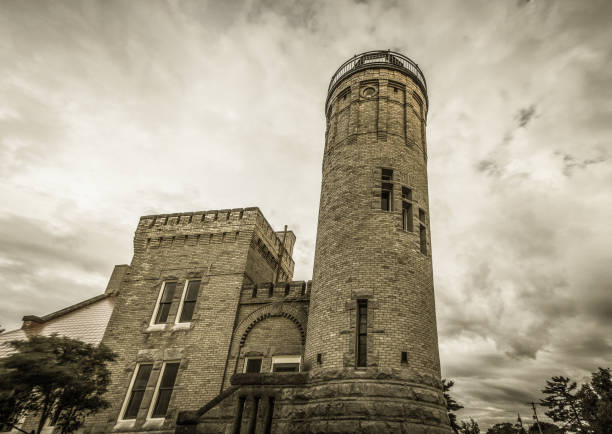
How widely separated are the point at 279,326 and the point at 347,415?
21.3ft

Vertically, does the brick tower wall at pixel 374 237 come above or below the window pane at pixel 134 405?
above

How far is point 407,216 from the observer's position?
14.0 m

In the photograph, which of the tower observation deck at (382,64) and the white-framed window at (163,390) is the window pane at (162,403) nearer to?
the white-framed window at (163,390)

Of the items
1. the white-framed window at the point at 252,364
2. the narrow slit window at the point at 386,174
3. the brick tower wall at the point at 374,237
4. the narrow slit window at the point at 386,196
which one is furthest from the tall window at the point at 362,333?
the white-framed window at the point at 252,364

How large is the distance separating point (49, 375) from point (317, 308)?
7.49 m

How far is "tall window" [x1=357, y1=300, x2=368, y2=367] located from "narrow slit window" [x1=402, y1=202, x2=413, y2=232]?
341cm

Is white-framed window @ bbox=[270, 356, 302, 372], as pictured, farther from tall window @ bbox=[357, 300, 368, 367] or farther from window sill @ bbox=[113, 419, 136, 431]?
window sill @ bbox=[113, 419, 136, 431]

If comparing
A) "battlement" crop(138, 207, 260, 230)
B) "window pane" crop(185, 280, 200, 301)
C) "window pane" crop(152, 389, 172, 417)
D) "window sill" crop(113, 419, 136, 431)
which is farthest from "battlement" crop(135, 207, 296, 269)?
"window sill" crop(113, 419, 136, 431)

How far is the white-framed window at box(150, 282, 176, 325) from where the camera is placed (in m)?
17.8

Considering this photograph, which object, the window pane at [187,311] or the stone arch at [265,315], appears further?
the window pane at [187,311]

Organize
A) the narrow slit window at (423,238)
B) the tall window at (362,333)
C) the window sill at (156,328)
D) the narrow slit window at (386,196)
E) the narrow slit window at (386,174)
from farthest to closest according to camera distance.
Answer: the window sill at (156,328) < the narrow slit window at (386,174) < the narrow slit window at (386,196) < the narrow slit window at (423,238) < the tall window at (362,333)

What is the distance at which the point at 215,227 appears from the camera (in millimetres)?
19328

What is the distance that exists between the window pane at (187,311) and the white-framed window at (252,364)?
367 cm

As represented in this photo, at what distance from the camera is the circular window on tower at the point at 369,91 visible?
1628 cm
